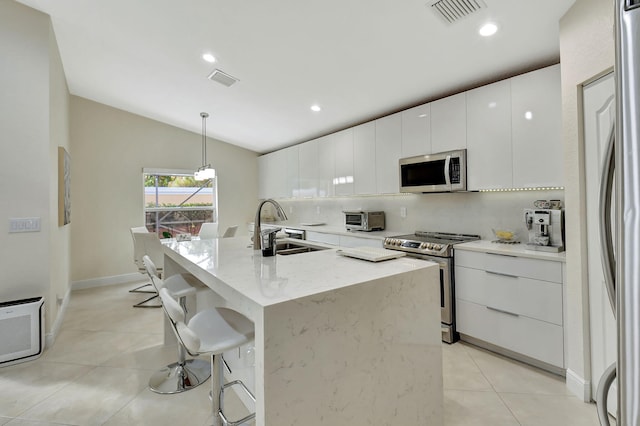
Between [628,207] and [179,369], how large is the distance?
103 inches

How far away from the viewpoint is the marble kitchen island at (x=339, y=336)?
3.36 feet

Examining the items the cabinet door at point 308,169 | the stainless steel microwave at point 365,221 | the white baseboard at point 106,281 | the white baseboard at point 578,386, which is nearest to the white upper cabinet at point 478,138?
the stainless steel microwave at point 365,221

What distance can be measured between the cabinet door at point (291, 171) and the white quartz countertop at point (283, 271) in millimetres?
3293

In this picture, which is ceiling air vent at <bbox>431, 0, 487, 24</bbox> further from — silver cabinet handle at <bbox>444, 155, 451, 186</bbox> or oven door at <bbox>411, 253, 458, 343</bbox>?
oven door at <bbox>411, 253, 458, 343</bbox>

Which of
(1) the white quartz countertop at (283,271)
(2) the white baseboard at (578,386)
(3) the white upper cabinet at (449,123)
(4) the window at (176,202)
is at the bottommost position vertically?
(2) the white baseboard at (578,386)

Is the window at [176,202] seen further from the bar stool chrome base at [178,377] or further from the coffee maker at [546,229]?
the coffee maker at [546,229]

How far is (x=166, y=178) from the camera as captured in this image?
17.9 ft

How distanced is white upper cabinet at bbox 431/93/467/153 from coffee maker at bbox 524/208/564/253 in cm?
88

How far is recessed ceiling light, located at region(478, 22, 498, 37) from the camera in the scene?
6.89 feet

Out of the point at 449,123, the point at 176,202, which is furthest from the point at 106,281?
the point at 449,123

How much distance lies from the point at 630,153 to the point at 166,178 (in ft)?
19.4

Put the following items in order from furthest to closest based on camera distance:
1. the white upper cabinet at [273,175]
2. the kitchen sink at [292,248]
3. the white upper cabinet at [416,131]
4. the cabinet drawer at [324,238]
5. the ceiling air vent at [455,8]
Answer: the white upper cabinet at [273,175]
the cabinet drawer at [324,238]
the white upper cabinet at [416,131]
the kitchen sink at [292,248]
the ceiling air vent at [455,8]

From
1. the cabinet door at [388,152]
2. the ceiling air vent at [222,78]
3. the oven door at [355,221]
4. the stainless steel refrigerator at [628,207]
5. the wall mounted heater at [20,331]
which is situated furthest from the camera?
the oven door at [355,221]

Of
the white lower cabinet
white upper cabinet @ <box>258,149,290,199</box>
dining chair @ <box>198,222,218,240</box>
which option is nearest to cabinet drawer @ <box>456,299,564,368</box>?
the white lower cabinet
